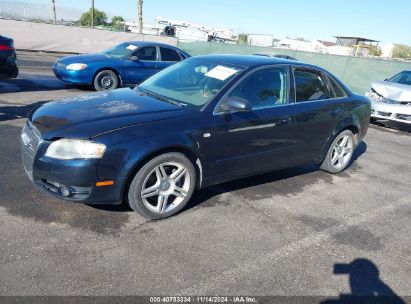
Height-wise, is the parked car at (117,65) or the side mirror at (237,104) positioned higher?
the side mirror at (237,104)

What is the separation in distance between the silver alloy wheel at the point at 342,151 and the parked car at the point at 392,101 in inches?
183

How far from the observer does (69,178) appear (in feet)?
10.8

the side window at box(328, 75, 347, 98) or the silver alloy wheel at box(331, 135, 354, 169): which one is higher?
the side window at box(328, 75, 347, 98)

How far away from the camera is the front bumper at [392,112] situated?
9492mm

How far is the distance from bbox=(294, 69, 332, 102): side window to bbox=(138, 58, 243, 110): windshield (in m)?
0.90

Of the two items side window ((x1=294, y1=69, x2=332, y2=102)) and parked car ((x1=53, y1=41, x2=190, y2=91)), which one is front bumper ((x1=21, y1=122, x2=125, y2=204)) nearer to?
side window ((x1=294, y1=69, x2=332, y2=102))

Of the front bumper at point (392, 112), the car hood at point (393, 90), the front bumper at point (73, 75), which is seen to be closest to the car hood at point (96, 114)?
the front bumper at point (73, 75)

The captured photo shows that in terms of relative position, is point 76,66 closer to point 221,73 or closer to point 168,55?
point 168,55

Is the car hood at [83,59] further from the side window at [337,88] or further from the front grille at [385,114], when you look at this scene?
the front grille at [385,114]

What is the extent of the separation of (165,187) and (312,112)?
7.41 feet

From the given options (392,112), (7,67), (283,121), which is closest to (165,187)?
(283,121)

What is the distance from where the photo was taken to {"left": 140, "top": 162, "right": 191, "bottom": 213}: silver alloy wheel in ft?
12.0

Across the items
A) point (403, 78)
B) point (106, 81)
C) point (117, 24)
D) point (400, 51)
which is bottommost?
point (400, 51)

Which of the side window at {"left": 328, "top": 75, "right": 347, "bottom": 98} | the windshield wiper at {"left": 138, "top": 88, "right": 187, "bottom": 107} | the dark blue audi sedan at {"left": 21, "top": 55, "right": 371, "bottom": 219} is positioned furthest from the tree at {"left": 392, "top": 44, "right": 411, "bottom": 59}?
the windshield wiper at {"left": 138, "top": 88, "right": 187, "bottom": 107}
